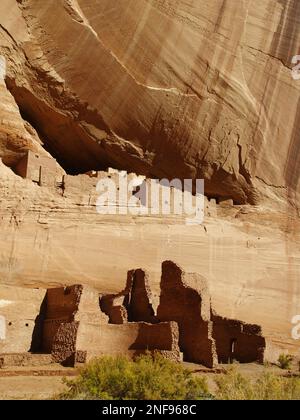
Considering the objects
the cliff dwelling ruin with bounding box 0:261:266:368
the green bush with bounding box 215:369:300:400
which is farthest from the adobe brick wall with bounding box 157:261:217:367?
the green bush with bounding box 215:369:300:400

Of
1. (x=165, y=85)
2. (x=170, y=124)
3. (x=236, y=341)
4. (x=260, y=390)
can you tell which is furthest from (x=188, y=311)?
(x=165, y=85)

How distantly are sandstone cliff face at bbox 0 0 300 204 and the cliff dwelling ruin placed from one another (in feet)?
16.8

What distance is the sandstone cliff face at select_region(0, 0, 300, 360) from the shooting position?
16.6 meters

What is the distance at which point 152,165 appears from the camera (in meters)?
19.0

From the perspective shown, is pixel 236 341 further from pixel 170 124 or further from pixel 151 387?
pixel 151 387

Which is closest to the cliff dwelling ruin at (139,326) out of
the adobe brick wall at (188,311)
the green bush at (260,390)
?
the adobe brick wall at (188,311)

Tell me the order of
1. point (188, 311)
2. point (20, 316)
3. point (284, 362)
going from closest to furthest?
point (20, 316) → point (188, 311) → point (284, 362)

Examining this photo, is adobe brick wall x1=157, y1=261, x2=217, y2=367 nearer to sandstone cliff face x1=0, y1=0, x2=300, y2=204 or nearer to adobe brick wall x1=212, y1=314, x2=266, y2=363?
adobe brick wall x1=212, y1=314, x2=266, y2=363

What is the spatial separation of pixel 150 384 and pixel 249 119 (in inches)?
476

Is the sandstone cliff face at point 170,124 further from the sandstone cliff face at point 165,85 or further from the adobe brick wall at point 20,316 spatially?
the adobe brick wall at point 20,316

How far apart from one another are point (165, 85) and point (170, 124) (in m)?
1.16

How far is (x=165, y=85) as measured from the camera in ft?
58.2

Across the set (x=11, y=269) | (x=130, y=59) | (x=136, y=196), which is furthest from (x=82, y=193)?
(x=130, y=59)

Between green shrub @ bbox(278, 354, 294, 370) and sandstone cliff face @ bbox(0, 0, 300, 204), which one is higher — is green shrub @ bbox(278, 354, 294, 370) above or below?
below
